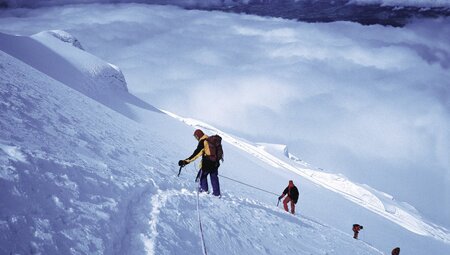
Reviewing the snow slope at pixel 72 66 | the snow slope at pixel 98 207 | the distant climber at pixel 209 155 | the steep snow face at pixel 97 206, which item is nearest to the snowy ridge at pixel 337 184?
the snow slope at pixel 72 66

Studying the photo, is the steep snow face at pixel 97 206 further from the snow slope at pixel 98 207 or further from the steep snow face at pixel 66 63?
the steep snow face at pixel 66 63

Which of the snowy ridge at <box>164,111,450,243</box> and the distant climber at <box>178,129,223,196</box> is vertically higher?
the distant climber at <box>178,129,223,196</box>

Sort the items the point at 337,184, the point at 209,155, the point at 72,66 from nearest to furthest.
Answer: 1. the point at 209,155
2. the point at 72,66
3. the point at 337,184

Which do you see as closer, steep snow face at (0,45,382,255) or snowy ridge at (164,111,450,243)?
steep snow face at (0,45,382,255)

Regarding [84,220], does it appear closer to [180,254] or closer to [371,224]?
[180,254]

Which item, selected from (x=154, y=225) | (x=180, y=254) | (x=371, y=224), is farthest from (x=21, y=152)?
(x=371, y=224)

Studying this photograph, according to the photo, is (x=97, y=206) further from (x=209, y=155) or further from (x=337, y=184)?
(x=337, y=184)

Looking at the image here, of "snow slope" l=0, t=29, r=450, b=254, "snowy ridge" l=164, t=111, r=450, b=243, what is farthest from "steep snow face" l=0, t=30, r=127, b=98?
"snow slope" l=0, t=29, r=450, b=254

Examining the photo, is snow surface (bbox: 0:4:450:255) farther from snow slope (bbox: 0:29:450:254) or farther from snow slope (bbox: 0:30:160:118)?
snow slope (bbox: 0:30:160:118)

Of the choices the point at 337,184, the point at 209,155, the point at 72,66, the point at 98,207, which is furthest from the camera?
the point at 337,184

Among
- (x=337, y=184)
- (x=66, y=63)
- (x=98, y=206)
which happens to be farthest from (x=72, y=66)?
(x=337, y=184)

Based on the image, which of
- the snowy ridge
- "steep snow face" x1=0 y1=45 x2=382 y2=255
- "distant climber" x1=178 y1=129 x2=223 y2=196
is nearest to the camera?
"steep snow face" x1=0 y1=45 x2=382 y2=255

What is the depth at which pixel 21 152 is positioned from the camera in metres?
4.64

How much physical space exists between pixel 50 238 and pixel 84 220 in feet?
2.25
